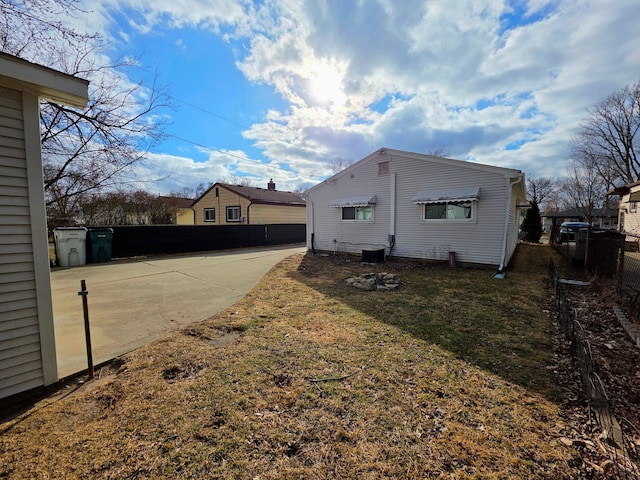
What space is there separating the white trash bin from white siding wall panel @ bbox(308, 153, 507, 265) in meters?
9.24

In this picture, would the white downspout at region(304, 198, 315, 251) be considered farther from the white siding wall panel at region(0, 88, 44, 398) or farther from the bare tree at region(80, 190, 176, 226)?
the white siding wall panel at region(0, 88, 44, 398)

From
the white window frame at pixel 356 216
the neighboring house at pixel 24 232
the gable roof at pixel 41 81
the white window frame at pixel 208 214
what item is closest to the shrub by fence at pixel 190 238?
the white window frame at pixel 356 216

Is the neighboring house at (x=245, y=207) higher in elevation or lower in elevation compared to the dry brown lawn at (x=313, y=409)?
higher

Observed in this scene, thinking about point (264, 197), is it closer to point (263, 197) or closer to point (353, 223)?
point (263, 197)

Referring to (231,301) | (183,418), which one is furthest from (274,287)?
(183,418)

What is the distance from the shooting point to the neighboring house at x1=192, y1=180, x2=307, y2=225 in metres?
19.4

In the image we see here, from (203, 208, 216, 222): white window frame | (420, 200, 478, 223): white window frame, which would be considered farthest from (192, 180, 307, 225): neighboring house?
(420, 200, 478, 223): white window frame

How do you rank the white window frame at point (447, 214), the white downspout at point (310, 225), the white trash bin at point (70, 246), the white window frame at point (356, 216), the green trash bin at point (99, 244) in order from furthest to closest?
1. the white downspout at point (310, 225)
2. the white window frame at point (356, 216)
3. the green trash bin at point (99, 244)
4. the white trash bin at point (70, 246)
5. the white window frame at point (447, 214)

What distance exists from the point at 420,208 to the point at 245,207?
43.0ft

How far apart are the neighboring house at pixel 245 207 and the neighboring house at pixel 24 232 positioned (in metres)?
16.5

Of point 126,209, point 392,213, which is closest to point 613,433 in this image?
point 392,213

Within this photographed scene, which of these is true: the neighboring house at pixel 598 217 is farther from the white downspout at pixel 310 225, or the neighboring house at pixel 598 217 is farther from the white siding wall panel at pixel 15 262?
the white siding wall panel at pixel 15 262

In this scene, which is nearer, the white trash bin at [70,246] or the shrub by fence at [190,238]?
the white trash bin at [70,246]

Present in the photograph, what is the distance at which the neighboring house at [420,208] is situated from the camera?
336 inches
